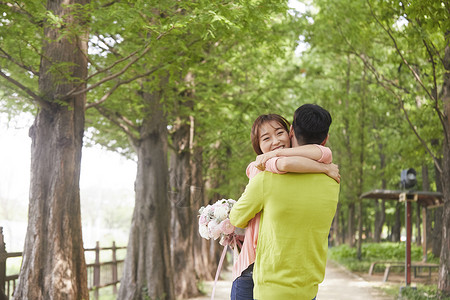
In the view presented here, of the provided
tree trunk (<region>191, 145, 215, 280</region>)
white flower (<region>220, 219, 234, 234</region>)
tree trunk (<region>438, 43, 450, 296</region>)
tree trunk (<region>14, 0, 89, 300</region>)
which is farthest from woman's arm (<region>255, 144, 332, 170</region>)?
tree trunk (<region>191, 145, 215, 280</region>)

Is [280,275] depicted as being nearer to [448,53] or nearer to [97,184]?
[448,53]

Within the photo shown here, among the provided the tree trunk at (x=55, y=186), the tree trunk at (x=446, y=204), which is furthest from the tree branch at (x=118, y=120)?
the tree trunk at (x=446, y=204)

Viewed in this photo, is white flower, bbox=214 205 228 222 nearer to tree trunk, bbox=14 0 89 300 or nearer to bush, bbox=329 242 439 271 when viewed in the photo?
tree trunk, bbox=14 0 89 300

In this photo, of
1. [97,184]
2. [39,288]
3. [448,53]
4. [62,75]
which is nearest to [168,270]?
[39,288]

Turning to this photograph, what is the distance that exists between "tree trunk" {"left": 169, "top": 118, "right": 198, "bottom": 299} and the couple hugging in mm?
11539

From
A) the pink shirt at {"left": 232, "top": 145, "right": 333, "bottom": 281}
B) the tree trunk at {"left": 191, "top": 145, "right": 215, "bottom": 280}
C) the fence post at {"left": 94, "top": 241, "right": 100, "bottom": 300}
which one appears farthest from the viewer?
the tree trunk at {"left": 191, "top": 145, "right": 215, "bottom": 280}

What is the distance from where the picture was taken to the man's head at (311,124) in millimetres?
3010

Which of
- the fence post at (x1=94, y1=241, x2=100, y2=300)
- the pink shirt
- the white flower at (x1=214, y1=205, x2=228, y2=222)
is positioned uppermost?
the white flower at (x1=214, y1=205, x2=228, y2=222)

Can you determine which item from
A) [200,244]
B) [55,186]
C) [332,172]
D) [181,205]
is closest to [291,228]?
[332,172]

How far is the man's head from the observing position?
301 cm

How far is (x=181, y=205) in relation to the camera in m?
14.9

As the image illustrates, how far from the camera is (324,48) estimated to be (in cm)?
1535

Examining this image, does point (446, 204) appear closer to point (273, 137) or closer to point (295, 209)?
point (273, 137)

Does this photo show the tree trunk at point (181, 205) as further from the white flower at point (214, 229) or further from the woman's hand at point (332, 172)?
the woman's hand at point (332, 172)
